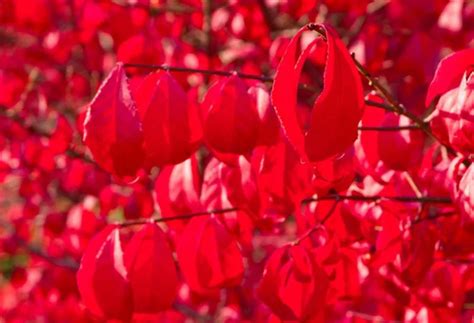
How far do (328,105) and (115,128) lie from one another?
251mm

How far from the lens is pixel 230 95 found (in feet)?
3.04

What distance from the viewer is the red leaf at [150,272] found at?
1.03m

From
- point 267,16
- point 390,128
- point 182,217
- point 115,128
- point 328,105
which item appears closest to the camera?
point 328,105

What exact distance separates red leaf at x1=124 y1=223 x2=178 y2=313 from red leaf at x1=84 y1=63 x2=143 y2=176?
0.20m

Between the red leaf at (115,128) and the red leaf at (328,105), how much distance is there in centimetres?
18

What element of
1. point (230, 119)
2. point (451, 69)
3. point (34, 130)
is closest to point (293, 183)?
point (230, 119)

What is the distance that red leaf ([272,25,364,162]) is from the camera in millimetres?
752

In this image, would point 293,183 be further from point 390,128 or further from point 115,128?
point 115,128

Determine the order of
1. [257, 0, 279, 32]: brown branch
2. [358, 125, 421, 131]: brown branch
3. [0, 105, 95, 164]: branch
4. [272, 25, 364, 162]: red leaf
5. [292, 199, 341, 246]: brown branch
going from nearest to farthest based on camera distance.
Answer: [272, 25, 364, 162]: red leaf
[358, 125, 421, 131]: brown branch
[292, 199, 341, 246]: brown branch
[0, 105, 95, 164]: branch
[257, 0, 279, 32]: brown branch

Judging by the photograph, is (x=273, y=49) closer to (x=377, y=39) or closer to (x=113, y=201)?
(x=377, y=39)

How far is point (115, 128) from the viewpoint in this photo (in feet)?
2.82

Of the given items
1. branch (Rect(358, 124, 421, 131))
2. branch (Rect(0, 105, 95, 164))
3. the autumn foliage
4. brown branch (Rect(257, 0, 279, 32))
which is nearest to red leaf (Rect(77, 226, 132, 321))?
the autumn foliage

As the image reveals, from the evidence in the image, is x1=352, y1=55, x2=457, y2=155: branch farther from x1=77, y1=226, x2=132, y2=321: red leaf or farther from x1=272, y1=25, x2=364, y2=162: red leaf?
x1=77, y1=226, x2=132, y2=321: red leaf

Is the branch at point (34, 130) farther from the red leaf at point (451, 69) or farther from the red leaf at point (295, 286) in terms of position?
the red leaf at point (451, 69)
